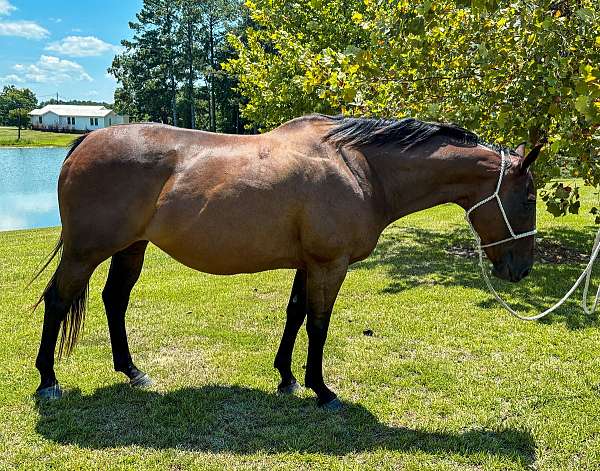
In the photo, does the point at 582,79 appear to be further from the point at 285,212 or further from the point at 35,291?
the point at 35,291

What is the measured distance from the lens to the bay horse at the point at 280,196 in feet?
11.7

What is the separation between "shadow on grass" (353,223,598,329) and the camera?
20.2 feet

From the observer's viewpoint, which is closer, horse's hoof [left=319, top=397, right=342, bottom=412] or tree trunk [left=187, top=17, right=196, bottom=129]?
horse's hoof [left=319, top=397, right=342, bottom=412]

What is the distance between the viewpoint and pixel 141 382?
414 centimetres

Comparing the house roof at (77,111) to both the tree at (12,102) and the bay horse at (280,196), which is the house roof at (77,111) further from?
the bay horse at (280,196)

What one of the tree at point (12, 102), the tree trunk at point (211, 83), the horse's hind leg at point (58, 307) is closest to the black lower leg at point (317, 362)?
the horse's hind leg at point (58, 307)

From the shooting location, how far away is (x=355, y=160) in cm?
371

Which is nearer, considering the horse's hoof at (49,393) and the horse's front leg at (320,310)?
the horse's front leg at (320,310)

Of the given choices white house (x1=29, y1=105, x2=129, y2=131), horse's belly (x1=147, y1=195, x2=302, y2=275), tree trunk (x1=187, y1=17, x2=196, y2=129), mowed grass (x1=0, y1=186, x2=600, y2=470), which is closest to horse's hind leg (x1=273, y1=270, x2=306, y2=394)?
mowed grass (x1=0, y1=186, x2=600, y2=470)

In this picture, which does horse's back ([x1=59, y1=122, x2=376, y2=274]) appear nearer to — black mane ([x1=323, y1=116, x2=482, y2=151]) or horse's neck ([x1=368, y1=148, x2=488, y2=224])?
black mane ([x1=323, y1=116, x2=482, y2=151])

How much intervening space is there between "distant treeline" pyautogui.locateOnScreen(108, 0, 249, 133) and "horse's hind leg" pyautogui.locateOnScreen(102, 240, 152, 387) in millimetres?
47808

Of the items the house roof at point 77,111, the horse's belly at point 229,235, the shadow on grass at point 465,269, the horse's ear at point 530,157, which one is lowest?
the shadow on grass at point 465,269

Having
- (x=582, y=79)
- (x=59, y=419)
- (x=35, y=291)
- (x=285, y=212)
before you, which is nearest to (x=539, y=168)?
(x=582, y=79)

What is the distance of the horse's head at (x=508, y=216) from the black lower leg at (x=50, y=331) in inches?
122
